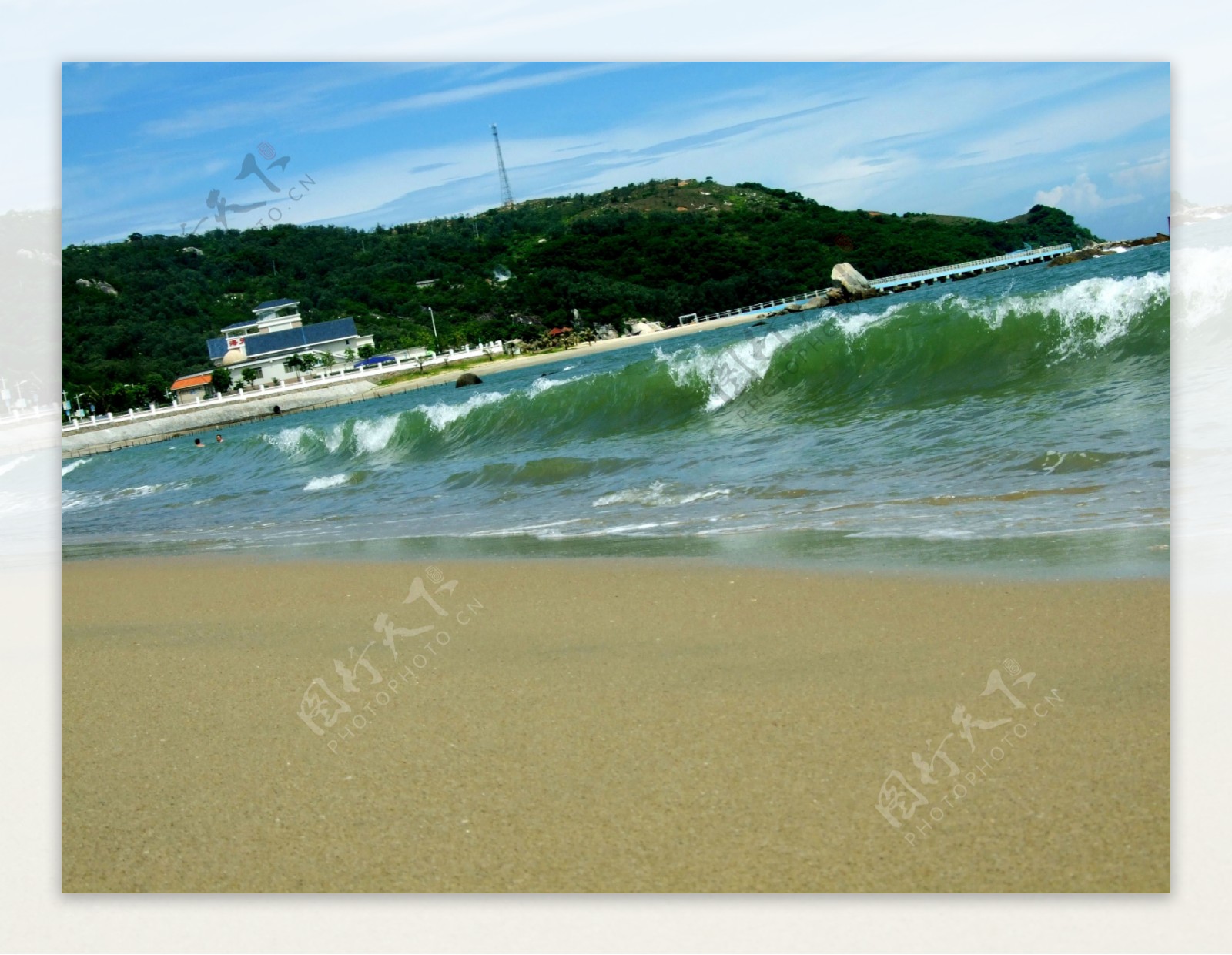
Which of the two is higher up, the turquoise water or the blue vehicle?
the blue vehicle

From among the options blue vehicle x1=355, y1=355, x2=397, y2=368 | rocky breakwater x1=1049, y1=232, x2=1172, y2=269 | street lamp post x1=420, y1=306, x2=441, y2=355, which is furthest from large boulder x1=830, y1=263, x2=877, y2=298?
blue vehicle x1=355, y1=355, x2=397, y2=368

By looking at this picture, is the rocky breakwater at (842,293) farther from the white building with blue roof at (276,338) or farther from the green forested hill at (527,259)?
the white building with blue roof at (276,338)

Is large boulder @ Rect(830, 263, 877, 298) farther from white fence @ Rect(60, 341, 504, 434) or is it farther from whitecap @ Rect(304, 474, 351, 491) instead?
white fence @ Rect(60, 341, 504, 434)

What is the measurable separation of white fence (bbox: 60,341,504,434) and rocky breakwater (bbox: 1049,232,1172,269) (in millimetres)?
6690

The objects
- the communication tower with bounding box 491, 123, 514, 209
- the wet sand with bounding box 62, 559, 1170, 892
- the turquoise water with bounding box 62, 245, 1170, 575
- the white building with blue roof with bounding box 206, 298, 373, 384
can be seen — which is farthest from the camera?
the white building with blue roof with bounding box 206, 298, 373, 384

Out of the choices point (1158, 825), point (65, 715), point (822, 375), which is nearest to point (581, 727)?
point (1158, 825)

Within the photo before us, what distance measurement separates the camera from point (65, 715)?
316 centimetres

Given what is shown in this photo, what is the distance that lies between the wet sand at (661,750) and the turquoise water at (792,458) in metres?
0.72

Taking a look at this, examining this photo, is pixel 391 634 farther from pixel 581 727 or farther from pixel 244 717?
pixel 581 727

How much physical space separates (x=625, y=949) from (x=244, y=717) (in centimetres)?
151

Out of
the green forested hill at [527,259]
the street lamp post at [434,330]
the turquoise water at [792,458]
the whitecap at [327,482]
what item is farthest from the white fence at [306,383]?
the whitecap at [327,482]

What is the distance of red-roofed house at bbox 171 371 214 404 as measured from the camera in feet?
42.2

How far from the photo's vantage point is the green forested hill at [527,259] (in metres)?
4.88

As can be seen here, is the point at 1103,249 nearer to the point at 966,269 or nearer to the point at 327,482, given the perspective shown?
the point at 966,269
